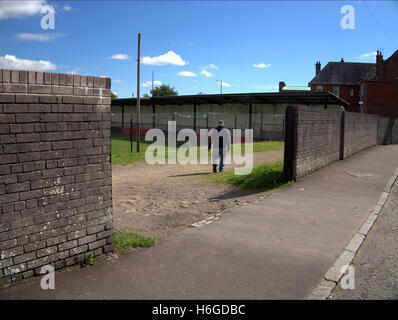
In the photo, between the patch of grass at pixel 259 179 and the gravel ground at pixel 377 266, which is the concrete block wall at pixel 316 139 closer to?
the patch of grass at pixel 259 179

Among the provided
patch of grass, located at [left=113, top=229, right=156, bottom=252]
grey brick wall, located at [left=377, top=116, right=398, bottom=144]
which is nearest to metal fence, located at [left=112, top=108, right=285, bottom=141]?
grey brick wall, located at [left=377, top=116, right=398, bottom=144]

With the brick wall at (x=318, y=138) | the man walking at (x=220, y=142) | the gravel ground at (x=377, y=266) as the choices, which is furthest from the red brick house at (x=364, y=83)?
the gravel ground at (x=377, y=266)

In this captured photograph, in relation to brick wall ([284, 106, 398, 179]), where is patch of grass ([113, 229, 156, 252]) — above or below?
below

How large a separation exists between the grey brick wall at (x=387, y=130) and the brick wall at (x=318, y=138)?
6975 millimetres

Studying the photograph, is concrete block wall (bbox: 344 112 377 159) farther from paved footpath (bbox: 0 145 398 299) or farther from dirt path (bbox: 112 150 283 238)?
paved footpath (bbox: 0 145 398 299)

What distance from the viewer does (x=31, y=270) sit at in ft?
12.5

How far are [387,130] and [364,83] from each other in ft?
67.1

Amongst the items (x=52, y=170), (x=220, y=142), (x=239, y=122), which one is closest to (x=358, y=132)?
(x=220, y=142)

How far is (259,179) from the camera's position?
10336mm

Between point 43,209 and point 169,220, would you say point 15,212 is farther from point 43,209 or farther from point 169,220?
point 169,220

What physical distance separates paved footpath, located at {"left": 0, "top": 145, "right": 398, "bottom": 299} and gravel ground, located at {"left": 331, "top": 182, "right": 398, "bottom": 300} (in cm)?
29

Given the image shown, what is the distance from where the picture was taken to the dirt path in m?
6.58

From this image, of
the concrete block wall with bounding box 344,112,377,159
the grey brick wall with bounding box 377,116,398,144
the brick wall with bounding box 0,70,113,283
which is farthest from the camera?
the grey brick wall with bounding box 377,116,398,144
